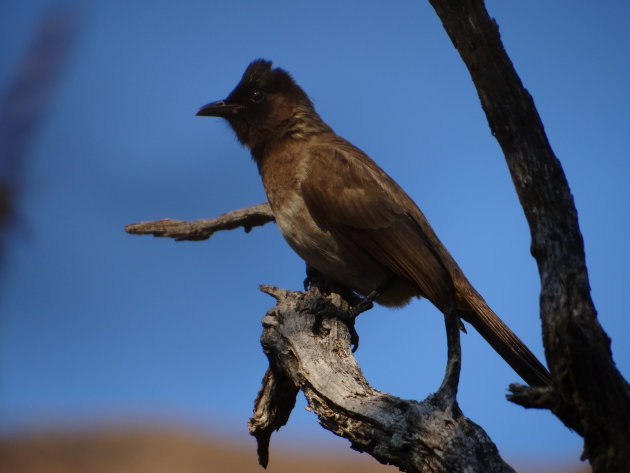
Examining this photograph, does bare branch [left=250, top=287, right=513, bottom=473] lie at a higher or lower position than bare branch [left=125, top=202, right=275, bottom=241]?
lower

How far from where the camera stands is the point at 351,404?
3.57 metres

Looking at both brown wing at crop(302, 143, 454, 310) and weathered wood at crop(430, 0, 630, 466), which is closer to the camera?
weathered wood at crop(430, 0, 630, 466)

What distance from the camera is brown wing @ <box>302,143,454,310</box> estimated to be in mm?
4746

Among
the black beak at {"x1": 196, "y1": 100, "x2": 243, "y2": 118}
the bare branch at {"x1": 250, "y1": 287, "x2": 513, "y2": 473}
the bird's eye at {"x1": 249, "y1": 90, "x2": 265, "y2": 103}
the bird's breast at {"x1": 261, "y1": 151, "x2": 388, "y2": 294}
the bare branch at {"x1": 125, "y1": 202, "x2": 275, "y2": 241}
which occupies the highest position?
the bird's eye at {"x1": 249, "y1": 90, "x2": 265, "y2": 103}

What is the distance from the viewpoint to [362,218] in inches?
196

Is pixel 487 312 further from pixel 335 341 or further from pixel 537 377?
pixel 335 341

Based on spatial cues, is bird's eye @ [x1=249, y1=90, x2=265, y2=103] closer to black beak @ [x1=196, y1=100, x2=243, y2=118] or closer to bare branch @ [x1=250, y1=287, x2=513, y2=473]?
black beak @ [x1=196, y1=100, x2=243, y2=118]

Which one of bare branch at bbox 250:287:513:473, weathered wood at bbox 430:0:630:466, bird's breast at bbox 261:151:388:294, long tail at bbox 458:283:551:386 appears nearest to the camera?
weathered wood at bbox 430:0:630:466

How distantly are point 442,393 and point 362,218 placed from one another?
1.89m

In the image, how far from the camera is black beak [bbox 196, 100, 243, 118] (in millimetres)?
5895

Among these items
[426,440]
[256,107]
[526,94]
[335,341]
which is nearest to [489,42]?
[526,94]

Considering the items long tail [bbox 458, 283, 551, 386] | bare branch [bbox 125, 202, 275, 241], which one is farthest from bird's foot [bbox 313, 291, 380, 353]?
bare branch [bbox 125, 202, 275, 241]

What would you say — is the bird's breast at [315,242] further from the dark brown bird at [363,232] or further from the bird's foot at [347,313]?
the bird's foot at [347,313]

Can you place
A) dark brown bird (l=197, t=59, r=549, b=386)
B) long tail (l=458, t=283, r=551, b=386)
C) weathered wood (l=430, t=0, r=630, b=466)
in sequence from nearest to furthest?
1. weathered wood (l=430, t=0, r=630, b=466)
2. long tail (l=458, t=283, r=551, b=386)
3. dark brown bird (l=197, t=59, r=549, b=386)
